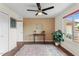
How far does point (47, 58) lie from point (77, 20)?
13.0ft

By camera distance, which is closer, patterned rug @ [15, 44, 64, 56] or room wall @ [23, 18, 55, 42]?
patterned rug @ [15, 44, 64, 56]

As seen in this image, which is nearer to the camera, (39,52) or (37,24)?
(39,52)

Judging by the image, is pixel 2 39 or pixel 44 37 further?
pixel 44 37

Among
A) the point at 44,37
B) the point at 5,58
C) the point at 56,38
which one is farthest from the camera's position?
the point at 44,37

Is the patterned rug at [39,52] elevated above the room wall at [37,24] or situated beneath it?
situated beneath

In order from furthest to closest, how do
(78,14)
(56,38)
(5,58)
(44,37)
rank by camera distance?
(44,37), (56,38), (78,14), (5,58)

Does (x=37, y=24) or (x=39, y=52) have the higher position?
(x=37, y=24)

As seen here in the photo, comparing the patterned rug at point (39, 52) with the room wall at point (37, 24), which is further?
the room wall at point (37, 24)

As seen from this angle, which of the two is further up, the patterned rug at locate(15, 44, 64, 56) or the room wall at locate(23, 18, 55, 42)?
the room wall at locate(23, 18, 55, 42)

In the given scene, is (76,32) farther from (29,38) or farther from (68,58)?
(29,38)

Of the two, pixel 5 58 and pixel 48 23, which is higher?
pixel 48 23

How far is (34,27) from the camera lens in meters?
10.8

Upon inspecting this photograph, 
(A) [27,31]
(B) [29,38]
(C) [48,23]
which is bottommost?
(B) [29,38]

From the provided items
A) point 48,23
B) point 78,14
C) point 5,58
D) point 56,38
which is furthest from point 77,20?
point 48,23
